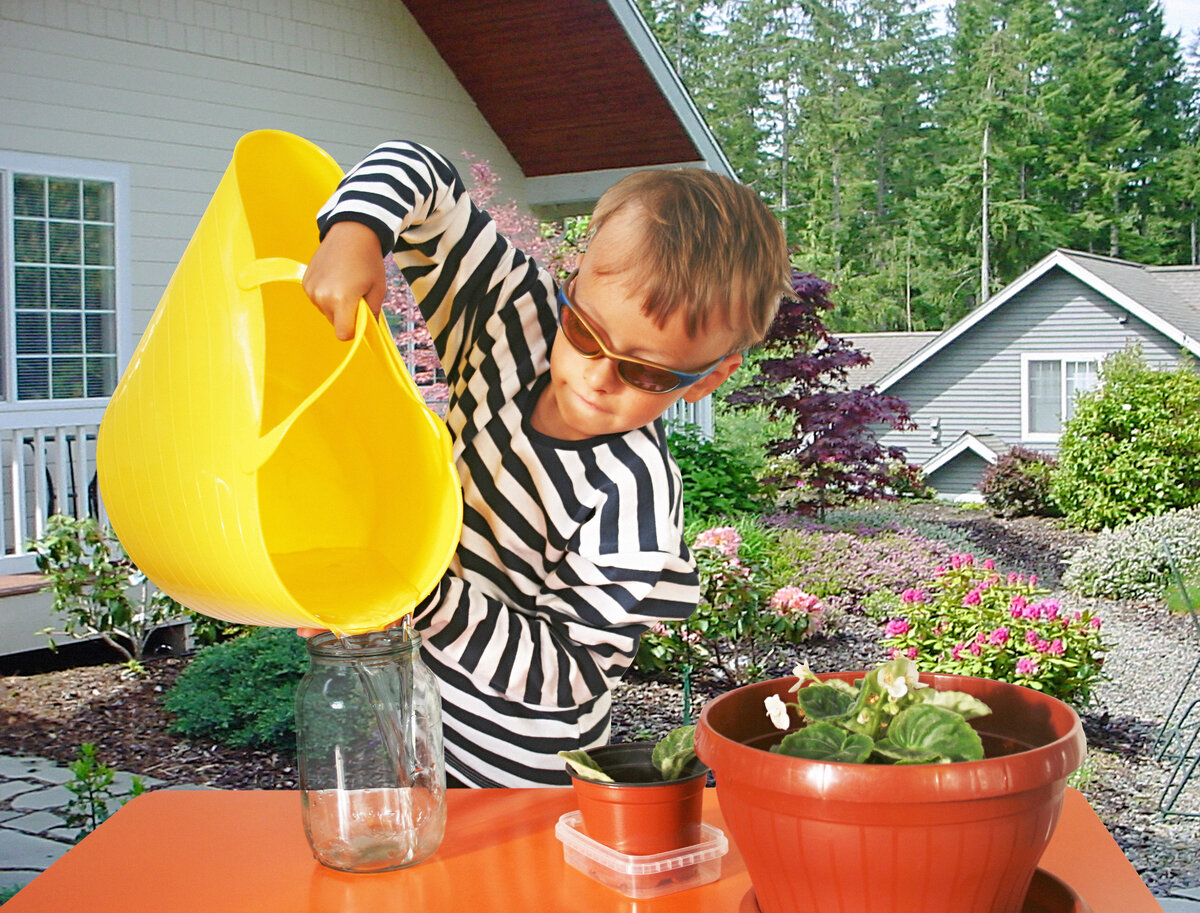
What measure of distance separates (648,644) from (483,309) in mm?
3453

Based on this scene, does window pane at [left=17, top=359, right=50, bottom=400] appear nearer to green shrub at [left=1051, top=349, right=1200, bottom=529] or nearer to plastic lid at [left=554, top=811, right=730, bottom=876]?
plastic lid at [left=554, top=811, right=730, bottom=876]

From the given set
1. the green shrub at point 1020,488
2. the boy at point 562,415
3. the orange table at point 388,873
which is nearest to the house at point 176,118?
the green shrub at point 1020,488

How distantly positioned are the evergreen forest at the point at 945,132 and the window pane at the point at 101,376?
491 inches

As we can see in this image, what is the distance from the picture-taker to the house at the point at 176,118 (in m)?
5.44

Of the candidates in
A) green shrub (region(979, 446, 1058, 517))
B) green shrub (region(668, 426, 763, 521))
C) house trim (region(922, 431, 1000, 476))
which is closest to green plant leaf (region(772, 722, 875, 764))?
green shrub (region(668, 426, 763, 521))

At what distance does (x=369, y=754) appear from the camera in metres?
0.93

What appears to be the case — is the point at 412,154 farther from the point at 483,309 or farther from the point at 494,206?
the point at 494,206

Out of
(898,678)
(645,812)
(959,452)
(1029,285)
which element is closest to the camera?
(898,678)

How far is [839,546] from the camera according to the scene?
6941mm

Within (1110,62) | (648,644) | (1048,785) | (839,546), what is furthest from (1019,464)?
(1048,785)

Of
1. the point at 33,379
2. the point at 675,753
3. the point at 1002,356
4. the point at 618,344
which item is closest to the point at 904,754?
the point at 675,753

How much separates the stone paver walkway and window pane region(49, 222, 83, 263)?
2723 millimetres

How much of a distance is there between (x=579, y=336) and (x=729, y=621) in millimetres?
3604

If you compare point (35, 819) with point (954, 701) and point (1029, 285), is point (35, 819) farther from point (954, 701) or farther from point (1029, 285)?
point (1029, 285)
